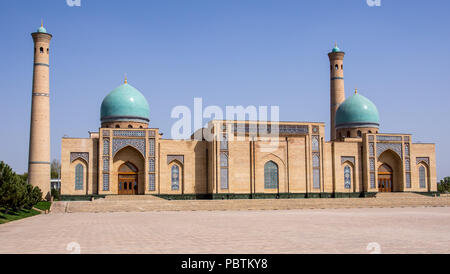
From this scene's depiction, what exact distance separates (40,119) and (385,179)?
24.2 metres

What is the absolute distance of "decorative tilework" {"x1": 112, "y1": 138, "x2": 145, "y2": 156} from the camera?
30641 mm

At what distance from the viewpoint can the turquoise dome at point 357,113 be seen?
3750cm

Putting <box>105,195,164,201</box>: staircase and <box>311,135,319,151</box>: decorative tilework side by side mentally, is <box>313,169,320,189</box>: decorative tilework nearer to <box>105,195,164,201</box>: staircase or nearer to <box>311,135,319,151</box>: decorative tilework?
<box>311,135,319,151</box>: decorative tilework

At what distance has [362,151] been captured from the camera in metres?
34.8

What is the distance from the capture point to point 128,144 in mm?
30797

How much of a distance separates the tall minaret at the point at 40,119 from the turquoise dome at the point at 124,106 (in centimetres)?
418

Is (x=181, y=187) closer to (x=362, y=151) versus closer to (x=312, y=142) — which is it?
(x=312, y=142)

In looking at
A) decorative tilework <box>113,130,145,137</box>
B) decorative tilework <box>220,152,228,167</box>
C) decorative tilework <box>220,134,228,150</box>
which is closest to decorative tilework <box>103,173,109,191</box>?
decorative tilework <box>113,130,145,137</box>

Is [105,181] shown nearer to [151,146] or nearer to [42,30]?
[151,146]

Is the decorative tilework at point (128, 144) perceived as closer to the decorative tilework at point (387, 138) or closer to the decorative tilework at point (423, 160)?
the decorative tilework at point (387, 138)

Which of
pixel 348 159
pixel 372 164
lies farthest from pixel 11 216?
pixel 372 164

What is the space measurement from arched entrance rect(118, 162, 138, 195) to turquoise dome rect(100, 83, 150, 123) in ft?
12.0

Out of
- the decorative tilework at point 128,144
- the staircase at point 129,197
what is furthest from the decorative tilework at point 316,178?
the decorative tilework at point 128,144
